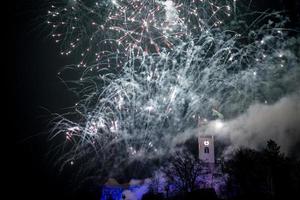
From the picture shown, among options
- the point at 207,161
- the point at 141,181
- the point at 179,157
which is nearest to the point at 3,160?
the point at 141,181

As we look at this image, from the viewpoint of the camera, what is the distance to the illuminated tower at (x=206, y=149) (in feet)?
197

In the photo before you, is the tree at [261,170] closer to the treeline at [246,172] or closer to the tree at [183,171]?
the treeline at [246,172]

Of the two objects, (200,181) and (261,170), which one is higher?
(261,170)

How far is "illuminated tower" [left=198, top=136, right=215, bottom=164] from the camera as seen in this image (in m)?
60.0

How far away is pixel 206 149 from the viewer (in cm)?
6094

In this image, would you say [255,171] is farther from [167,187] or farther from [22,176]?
[22,176]

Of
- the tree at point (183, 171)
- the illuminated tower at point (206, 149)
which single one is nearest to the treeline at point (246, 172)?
the tree at point (183, 171)

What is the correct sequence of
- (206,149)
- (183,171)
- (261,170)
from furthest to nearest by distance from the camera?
(206,149)
(183,171)
(261,170)

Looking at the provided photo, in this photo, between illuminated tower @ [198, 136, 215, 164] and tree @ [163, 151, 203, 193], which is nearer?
tree @ [163, 151, 203, 193]

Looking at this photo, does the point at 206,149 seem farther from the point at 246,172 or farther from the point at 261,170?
the point at 261,170

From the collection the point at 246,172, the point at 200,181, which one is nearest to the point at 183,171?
the point at 200,181

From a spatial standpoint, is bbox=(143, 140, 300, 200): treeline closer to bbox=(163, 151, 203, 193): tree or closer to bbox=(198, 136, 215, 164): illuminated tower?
bbox=(163, 151, 203, 193): tree

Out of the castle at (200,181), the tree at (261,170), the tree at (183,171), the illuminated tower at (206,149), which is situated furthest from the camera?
the illuminated tower at (206,149)

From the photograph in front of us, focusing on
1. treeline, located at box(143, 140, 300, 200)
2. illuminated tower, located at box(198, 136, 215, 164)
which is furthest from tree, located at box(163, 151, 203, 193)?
illuminated tower, located at box(198, 136, 215, 164)
